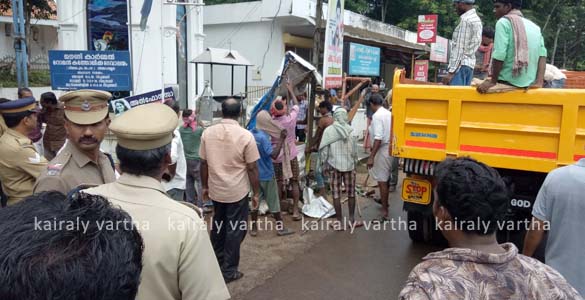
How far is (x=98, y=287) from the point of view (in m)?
0.83

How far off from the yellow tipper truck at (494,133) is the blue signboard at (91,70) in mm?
3561

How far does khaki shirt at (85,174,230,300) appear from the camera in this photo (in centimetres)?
163

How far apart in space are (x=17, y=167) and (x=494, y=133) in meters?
3.66

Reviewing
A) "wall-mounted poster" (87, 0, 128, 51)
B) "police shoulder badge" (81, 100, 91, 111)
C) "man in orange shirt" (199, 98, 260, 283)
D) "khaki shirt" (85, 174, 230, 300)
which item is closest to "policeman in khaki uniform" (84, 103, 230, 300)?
"khaki shirt" (85, 174, 230, 300)

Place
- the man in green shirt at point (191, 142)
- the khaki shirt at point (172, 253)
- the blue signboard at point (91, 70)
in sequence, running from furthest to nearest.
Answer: the blue signboard at point (91, 70) < the man in green shirt at point (191, 142) < the khaki shirt at point (172, 253)

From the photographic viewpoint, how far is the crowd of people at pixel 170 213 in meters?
0.84

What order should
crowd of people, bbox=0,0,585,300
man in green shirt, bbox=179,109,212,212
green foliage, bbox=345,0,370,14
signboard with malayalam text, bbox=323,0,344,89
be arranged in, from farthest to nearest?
green foliage, bbox=345,0,370,14 → signboard with malayalam text, bbox=323,0,344,89 → man in green shirt, bbox=179,109,212,212 → crowd of people, bbox=0,0,585,300

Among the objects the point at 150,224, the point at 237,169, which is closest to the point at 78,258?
the point at 150,224

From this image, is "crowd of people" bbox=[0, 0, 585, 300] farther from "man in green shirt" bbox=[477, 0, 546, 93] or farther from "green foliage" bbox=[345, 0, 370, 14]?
"green foliage" bbox=[345, 0, 370, 14]

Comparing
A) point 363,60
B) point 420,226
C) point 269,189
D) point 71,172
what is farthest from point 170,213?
point 363,60

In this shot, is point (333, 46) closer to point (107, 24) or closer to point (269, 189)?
point (269, 189)

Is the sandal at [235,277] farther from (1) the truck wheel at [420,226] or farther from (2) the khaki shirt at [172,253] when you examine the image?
(2) the khaki shirt at [172,253]

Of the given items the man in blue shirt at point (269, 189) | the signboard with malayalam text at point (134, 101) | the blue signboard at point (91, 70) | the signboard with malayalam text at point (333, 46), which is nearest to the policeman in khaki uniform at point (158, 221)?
the man in blue shirt at point (269, 189)

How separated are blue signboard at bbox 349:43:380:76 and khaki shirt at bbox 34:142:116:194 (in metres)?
13.8
